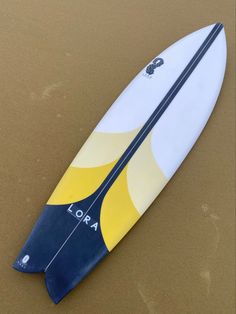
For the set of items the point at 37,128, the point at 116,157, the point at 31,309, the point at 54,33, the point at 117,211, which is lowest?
the point at 31,309

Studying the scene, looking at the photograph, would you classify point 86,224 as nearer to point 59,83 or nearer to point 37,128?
point 37,128

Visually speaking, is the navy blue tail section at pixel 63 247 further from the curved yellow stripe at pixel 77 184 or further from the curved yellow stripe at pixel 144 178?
the curved yellow stripe at pixel 144 178

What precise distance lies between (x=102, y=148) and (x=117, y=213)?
381 millimetres

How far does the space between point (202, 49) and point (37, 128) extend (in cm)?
116

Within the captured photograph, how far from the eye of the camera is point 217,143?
7.46ft

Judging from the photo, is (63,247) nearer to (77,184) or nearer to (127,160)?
(77,184)

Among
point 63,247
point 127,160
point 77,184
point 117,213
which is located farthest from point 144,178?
point 63,247

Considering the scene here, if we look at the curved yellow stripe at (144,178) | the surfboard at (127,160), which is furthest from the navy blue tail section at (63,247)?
the curved yellow stripe at (144,178)

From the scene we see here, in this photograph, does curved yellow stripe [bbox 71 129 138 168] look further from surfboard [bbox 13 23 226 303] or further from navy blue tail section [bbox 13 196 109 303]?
navy blue tail section [bbox 13 196 109 303]

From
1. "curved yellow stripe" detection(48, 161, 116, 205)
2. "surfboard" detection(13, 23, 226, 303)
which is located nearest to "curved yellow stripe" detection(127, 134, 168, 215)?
"surfboard" detection(13, 23, 226, 303)

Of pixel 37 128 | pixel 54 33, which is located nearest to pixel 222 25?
pixel 54 33

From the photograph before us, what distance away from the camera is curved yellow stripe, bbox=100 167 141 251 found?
1.86 m

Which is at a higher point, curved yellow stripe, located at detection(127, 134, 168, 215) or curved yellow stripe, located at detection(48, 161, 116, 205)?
curved yellow stripe, located at detection(48, 161, 116, 205)

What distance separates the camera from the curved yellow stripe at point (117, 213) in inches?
73.4
